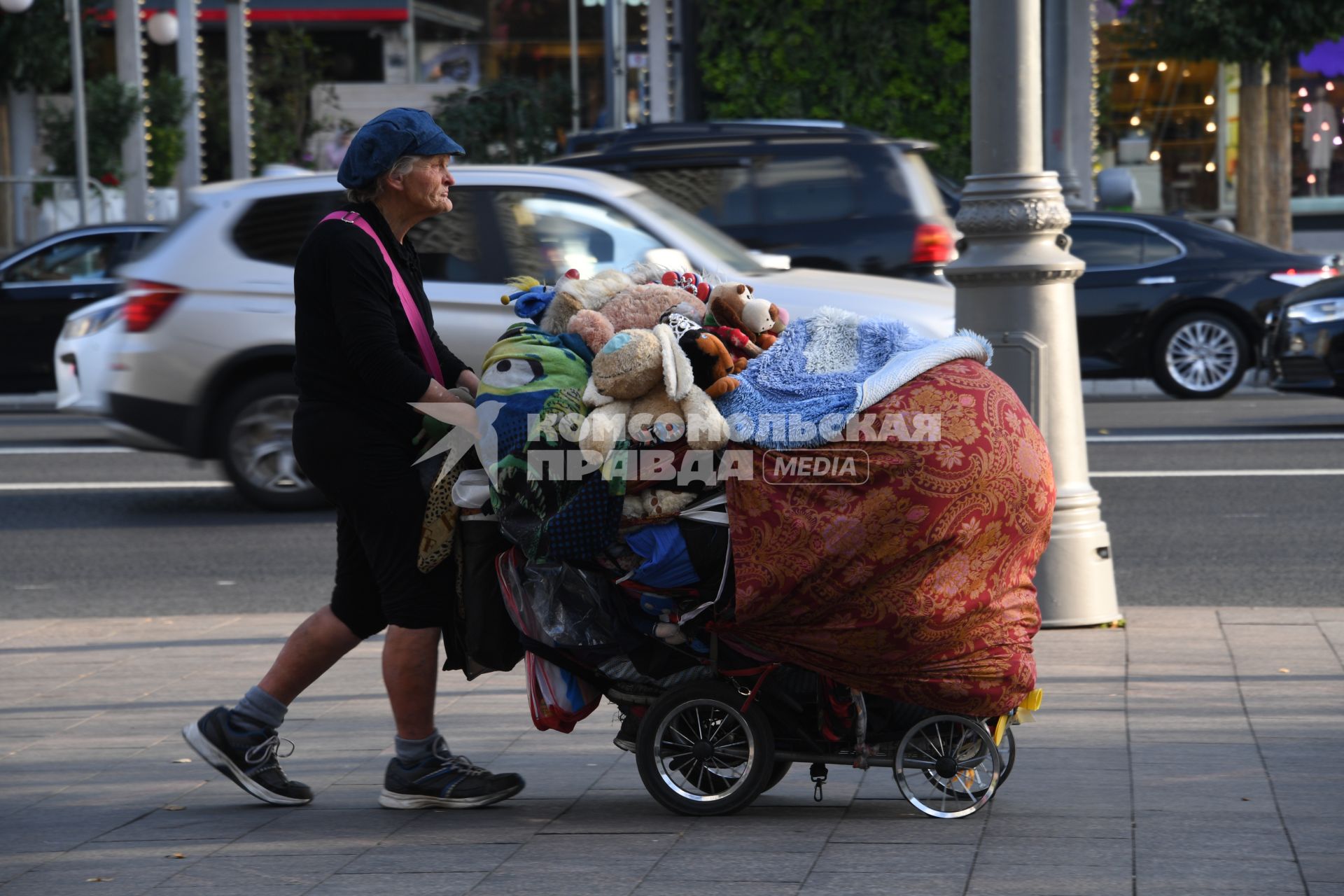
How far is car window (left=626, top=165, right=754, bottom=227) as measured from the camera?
13.2 meters

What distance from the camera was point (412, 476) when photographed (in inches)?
184

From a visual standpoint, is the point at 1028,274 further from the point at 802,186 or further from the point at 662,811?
the point at 802,186

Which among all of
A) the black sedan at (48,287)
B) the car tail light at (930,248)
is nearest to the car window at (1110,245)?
the car tail light at (930,248)

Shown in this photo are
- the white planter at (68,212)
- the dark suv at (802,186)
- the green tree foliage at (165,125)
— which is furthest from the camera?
the green tree foliage at (165,125)

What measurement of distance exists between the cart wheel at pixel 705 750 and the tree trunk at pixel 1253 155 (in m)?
20.0

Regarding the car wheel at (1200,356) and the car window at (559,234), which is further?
the car wheel at (1200,356)

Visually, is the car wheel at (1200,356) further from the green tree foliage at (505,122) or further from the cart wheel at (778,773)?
the cart wheel at (778,773)

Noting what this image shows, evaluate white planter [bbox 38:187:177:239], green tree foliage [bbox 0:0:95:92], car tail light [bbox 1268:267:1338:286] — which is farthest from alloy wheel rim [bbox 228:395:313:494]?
green tree foliage [bbox 0:0:95:92]

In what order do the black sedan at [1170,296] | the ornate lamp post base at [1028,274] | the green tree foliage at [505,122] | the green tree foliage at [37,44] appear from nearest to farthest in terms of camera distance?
the ornate lamp post base at [1028,274], the black sedan at [1170,296], the green tree foliage at [505,122], the green tree foliage at [37,44]

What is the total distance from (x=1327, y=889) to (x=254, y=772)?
106 inches

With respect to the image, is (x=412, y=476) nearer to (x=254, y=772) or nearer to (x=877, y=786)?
(x=254, y=772)

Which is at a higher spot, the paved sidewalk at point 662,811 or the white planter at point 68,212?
the white planter at point 68,212

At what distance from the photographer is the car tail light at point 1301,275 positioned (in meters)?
15.5

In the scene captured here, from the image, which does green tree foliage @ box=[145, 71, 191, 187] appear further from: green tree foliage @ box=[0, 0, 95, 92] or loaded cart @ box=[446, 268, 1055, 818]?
loaded cart @ box=[446, 268, 1055, 818]
